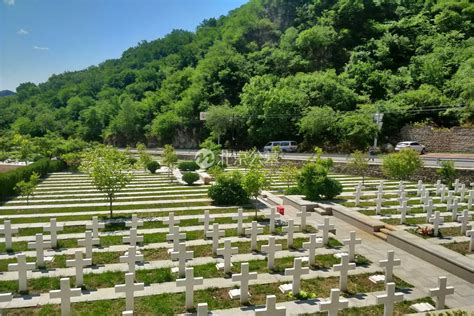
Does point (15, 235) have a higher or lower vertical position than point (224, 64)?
lower

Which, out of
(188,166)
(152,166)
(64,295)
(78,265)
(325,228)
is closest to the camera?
(64,295)

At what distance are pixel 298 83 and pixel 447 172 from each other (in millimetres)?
30140

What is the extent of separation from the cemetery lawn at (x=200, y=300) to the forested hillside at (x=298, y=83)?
31002 mm

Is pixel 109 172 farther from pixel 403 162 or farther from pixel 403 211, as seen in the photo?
pixel 403 162

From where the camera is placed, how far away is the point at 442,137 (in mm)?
35781


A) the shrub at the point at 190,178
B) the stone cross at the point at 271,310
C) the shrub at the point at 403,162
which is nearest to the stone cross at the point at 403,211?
the shrub at the point at 403,162

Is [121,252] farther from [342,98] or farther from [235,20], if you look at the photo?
[235,20]

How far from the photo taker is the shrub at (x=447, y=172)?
67.9 ft

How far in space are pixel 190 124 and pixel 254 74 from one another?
44.1 feet

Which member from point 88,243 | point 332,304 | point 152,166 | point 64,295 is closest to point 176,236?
point 88,243

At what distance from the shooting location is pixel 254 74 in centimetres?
5994

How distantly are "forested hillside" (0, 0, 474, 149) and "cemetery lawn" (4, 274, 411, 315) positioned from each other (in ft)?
102

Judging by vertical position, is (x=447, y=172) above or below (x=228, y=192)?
above

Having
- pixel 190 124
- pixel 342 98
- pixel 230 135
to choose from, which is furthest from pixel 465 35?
pixel 190 124
